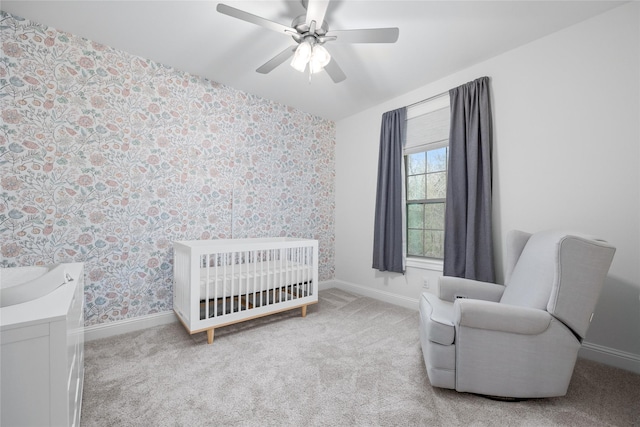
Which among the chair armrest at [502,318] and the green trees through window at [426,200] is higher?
the green trees through window at [426,200]

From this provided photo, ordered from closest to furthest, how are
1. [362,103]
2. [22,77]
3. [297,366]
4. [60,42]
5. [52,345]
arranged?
[52,345] < [297,366] < [22,77] < [60,42] < [362,103]

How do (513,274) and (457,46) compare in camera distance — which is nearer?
(513,274)

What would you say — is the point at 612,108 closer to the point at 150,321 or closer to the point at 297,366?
the point at 297,366

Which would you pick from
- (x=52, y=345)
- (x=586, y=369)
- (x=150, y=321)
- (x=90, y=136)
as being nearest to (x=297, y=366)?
(x=52, y=345)

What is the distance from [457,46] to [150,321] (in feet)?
11.4

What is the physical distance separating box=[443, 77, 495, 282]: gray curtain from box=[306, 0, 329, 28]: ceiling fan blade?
1.57 m

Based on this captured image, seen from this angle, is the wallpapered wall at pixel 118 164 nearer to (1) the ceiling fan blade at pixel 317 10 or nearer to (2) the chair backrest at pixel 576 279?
(1) the ceiling fan blade at pixel 317 10

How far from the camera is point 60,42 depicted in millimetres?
1994

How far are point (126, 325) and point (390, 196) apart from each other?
2799mm

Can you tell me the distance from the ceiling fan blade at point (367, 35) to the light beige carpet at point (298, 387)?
6.78ft

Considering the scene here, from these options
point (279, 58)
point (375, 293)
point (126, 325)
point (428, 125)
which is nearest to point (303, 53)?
point (279, 58)

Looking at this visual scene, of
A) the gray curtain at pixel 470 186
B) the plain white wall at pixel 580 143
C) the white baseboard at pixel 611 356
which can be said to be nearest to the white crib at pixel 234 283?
the gray curtain at pixel 470 186

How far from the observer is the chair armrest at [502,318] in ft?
4.43

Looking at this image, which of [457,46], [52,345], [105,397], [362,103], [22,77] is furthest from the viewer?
[362,103]
